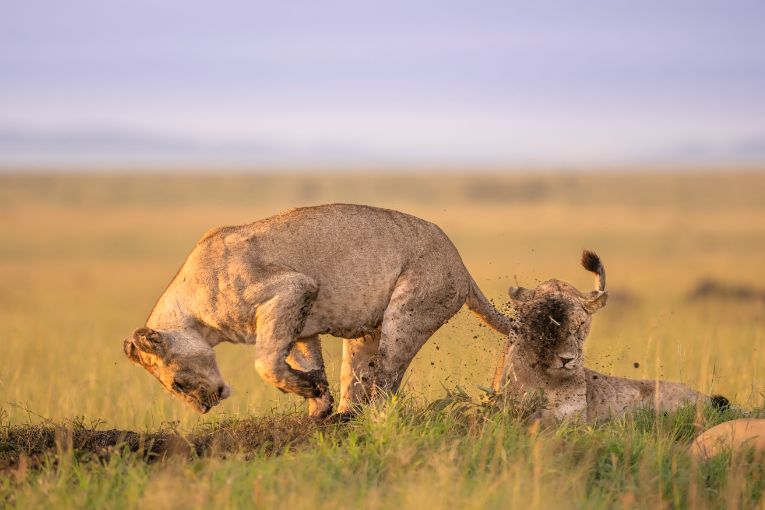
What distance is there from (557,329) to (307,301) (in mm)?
1911

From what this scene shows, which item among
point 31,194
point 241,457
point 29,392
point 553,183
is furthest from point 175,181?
point 241,457

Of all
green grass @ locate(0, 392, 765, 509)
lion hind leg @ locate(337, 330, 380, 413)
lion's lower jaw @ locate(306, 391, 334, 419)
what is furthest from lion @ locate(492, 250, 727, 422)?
lion's lower jaw @ locate(306, 391, 334, 419)

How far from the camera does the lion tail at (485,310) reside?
9172 millimetres

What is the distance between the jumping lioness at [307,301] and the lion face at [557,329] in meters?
0.83

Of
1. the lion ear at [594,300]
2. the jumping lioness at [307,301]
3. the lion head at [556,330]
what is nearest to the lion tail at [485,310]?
the jumping lioness at [307,301]

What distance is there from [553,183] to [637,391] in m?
77.7

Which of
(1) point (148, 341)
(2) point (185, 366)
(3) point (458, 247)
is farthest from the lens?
(3) point (458, 247)

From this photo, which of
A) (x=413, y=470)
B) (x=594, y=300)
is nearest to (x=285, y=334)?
(x=413, y=470)

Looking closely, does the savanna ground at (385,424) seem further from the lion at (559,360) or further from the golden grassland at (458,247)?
the lion at (559,360)

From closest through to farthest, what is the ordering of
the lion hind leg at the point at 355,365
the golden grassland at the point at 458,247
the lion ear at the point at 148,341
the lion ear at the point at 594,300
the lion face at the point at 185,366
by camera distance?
the lion ear at the point at 148,341 < the lion face at the point at 185,366 < the lion ear at the point at 594,300 < the lion hind leg at the point at 355,365 < the golden grassland at the point at 458,247

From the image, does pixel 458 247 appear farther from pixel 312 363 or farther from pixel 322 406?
pixel 322 406

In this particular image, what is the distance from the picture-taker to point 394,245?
8594 millimetres

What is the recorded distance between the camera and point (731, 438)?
289 inches

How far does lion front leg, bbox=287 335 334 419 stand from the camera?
802 cm
